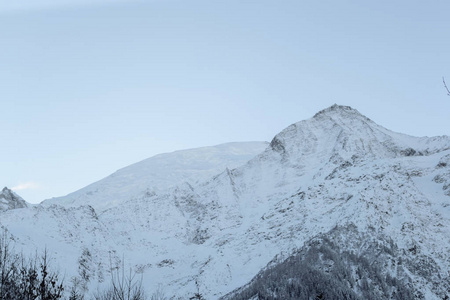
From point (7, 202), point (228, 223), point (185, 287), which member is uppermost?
point (7, 202)

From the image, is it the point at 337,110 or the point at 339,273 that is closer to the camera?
the point at 339,273

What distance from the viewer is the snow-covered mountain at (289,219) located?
71.4 metres

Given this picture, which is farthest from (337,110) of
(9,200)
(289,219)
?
(9,200)

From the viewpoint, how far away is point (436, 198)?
86.2 metres

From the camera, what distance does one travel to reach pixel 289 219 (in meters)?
93.0

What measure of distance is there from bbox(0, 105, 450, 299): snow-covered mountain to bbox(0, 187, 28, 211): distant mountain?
30787mm

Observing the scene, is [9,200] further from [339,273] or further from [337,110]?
[337,110]

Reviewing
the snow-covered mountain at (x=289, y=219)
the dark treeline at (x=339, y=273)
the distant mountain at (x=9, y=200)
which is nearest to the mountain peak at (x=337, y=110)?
the snow-covered mountain at (x=289, y=219)

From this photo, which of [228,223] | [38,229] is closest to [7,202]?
[38,229]

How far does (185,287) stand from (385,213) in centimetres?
4409

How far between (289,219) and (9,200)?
92.7 meters

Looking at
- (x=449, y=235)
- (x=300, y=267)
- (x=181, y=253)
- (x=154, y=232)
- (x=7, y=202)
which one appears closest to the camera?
(x=300, y=267)

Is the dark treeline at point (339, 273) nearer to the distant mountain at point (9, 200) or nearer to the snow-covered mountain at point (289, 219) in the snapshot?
the snow-covered mountain at point (289, 219)

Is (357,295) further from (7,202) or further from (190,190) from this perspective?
(7,202)
